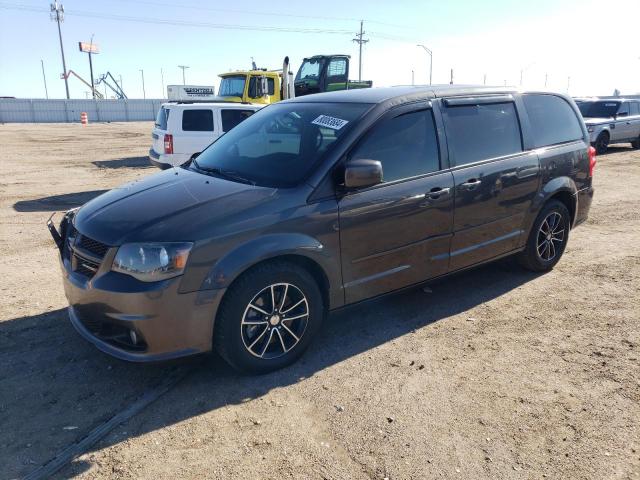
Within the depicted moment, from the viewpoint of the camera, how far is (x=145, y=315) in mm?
2982

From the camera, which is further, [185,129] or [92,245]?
[185,129]

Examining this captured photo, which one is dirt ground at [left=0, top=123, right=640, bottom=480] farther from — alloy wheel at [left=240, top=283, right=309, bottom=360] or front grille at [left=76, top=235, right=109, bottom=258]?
front grille at [left=76, top=235, right=109, bottom=258]

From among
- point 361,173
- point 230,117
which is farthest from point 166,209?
point 230,117

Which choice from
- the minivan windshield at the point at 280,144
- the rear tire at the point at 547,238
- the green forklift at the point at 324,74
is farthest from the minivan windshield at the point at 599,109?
the minivan windshield at the point at 280,144

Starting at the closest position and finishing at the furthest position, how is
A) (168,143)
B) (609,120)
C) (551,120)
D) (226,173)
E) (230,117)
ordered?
(226,173) → (551,120) → (168,143) → (230,117) → (609,120)

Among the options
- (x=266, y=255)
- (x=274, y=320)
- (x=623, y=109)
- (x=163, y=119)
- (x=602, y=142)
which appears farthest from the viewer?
(x=623, y=109)

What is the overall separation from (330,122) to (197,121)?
8.06 meters

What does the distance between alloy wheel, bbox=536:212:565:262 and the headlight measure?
3.68 m

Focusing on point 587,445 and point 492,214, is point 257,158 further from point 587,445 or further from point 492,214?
point 587,445

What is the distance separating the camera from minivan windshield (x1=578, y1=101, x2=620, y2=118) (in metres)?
16.5

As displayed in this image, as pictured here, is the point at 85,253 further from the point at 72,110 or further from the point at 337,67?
the point at 72,110

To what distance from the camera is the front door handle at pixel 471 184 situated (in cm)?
422

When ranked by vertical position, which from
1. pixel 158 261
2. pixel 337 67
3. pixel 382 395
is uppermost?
pixel 337 67

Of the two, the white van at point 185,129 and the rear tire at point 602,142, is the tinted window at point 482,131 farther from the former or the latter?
the rear tire at point 602,142
